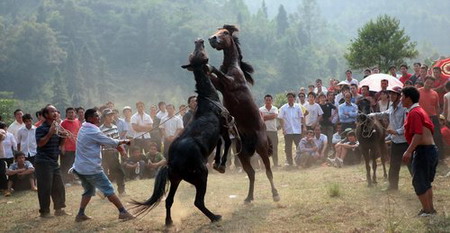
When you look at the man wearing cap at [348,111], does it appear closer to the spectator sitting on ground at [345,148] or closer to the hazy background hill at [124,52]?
the spectator sitting on ground at [345,148]

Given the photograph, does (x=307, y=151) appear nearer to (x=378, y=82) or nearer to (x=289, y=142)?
(x=289, y=142)

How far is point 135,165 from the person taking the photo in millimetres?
13555

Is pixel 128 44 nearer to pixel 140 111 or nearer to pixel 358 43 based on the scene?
pixel 358 43

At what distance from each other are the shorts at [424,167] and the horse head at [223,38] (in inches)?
150

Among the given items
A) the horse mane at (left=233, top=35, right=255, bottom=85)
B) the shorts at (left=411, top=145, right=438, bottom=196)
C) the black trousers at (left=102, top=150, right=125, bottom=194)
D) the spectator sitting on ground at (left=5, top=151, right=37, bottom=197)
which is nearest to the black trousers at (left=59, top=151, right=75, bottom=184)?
the spectator sitting on ground at (left=5, top=151, right=37, bottom=197)

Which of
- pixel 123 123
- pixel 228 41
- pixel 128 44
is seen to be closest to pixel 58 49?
pixel 128 44

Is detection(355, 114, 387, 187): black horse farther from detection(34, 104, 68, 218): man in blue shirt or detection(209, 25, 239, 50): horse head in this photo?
detection(34, 104, 68, 218): man in blue shirt

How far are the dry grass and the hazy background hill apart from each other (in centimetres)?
6494

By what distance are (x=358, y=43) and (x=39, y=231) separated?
26106 mm

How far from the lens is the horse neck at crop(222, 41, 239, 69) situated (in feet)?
30.3

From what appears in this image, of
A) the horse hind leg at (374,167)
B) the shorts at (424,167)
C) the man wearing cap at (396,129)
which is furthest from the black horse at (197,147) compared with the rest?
the horse hind leg at (374,167)

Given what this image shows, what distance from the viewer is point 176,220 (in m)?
7.88

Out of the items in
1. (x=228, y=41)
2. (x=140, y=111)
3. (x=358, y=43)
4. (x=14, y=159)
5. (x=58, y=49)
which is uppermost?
(x=58, y=49)

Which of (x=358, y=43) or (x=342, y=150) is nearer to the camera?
(x=342, y=150)
